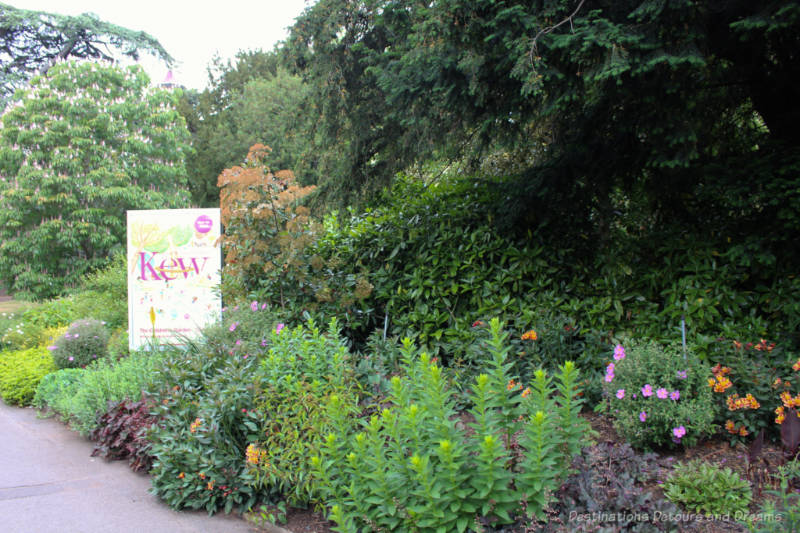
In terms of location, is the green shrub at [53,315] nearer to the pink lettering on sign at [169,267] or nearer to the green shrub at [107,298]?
the green shrub at [107,298]

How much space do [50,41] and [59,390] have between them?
24.4m

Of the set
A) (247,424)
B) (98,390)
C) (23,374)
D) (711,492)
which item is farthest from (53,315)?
(711,492)

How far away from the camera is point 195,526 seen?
11.5 ft

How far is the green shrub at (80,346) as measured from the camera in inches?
298

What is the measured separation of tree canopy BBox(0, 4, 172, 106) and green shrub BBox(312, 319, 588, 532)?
26573mm

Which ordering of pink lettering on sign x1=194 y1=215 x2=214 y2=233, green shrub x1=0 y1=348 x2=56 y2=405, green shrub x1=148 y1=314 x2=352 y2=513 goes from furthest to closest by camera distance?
green shrub x1=0 y1=348 x2=56 y2=405 → pink lettering on sign x1=194 y1=215 x2=214 y2=233 → green shrub x1=148 y1=314 x2=352 y2=513

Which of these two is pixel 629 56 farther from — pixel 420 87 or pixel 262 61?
pixel 262 61

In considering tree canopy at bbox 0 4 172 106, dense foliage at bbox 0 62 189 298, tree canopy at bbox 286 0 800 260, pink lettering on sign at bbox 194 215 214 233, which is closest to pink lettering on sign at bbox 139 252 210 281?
pink lettering on sign at bbox 194 215 214 233

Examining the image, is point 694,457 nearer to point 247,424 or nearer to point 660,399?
point 660,399

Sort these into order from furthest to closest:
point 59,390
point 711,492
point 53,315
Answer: point 53,315 → point 59,390 → point 711,492

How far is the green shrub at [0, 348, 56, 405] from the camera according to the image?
7160mm

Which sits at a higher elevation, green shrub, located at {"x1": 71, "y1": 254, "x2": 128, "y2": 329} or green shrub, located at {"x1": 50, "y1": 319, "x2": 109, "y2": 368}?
green shrub, located at {"x1": 71, "y1": 254, "x2": 128, "y2": 329}

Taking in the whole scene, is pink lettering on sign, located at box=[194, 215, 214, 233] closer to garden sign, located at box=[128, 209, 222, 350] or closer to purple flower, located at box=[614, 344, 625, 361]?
garden sign, located at box=[128, 209, 222, 350]

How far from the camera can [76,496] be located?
4.07 meters
